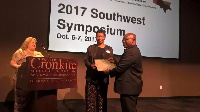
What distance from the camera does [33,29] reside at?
13.7 ft

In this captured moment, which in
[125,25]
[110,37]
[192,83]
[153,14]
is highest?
[153,14]

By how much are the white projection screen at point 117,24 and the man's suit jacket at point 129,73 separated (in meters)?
2.25

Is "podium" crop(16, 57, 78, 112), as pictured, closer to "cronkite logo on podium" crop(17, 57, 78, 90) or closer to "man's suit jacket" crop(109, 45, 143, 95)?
"cronkite logo on podium" crop(17, 57, 78, 90)

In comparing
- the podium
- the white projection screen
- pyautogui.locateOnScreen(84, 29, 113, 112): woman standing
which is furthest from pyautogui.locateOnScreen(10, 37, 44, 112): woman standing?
the white projection screen

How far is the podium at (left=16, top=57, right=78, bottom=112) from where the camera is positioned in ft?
5.42

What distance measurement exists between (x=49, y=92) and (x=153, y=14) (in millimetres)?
4095

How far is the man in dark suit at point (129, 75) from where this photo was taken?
2.22 m

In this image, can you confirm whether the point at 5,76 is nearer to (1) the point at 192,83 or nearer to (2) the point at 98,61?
(2) the point at 98,61

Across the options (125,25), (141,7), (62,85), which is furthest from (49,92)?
(141,7)

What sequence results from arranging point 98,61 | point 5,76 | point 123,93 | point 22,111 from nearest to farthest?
point 123,93, point 98,61, point 22,111, point 5,76

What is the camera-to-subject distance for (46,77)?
173 centimetres

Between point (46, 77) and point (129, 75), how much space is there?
960mm

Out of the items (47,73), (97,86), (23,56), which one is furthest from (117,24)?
(47,73)

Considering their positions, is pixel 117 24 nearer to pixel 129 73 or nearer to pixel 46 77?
pixel 129 73
